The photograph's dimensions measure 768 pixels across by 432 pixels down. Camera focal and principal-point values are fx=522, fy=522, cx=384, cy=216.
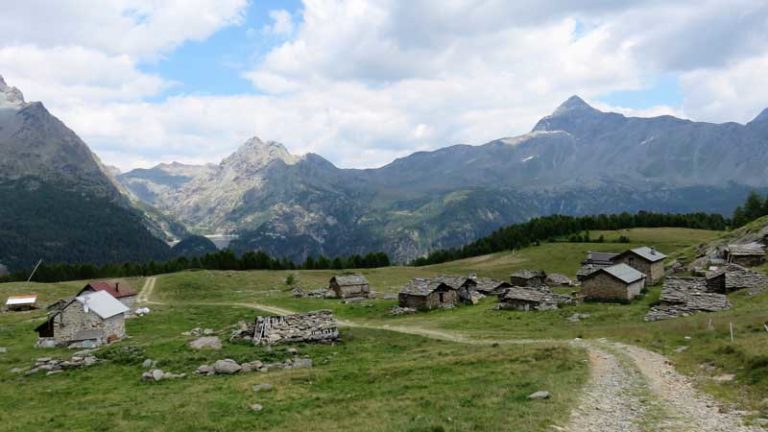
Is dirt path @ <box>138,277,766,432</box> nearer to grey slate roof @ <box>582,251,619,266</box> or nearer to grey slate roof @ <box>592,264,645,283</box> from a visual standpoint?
grey slate roof @ <box>592,264,645,283</box>

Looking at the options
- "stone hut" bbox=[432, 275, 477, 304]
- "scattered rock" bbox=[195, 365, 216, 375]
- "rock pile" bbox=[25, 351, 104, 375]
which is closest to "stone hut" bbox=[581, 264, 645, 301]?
"stone hut" bbox=[432, 275, 477, 304]

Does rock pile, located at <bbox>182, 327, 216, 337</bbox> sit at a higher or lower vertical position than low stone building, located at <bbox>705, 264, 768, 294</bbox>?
lower

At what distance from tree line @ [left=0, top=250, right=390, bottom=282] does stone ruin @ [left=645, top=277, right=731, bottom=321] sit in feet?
386

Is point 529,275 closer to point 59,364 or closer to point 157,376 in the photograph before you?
point 157,376

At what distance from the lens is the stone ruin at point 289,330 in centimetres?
5753

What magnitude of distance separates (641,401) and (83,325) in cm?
6531

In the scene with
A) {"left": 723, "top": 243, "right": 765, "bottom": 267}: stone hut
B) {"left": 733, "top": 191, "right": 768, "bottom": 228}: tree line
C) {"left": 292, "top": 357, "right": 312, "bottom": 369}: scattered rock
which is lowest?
{"left": 292, "top": 357, "right": 312, "bottom": 369}: scattered rock

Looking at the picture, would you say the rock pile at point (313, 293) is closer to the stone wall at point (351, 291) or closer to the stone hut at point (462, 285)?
the stone wall at point (351, 291)

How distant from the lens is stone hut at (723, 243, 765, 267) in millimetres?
82812

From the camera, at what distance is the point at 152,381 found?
4184cm

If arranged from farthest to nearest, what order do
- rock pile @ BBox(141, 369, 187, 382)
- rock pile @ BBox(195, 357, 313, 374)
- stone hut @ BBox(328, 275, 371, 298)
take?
stone hut @ BBox(328, 275, 371, 298) → rock pile @ BBox(195, 357, 313, 374) → rock pile @ BBox(141, 369, 187, 382)

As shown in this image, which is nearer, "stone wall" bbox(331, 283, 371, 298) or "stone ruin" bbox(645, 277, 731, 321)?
"stone ruin" bbox(645, 277, 731, 321)

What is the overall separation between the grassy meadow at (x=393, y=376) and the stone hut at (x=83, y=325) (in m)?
2.40

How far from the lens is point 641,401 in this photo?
24.9 meters
